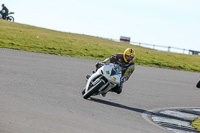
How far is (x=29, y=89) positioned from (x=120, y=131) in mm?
Result: 4228

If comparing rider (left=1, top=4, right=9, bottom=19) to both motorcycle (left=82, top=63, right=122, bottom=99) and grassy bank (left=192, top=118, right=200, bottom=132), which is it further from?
grassy bank (left=192, top=118, right=200, bottom=132)

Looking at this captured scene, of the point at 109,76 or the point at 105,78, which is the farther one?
the point at 105,78

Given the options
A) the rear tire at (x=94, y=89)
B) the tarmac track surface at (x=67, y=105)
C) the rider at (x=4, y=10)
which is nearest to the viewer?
the tarmac track surface at (x=67, y=105)

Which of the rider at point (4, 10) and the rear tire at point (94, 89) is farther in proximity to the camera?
the rider at point (4, 10)

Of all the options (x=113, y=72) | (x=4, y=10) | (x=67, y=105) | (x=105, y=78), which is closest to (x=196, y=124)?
(x=113, y=72)

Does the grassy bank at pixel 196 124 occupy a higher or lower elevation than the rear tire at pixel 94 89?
lower

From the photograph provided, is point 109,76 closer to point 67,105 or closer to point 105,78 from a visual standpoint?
point 105,78

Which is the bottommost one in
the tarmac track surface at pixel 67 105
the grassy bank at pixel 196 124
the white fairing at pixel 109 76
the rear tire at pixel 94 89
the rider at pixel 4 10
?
the grassy bank at pixel 196 124

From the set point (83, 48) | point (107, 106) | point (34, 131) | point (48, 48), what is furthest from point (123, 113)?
point (83, 48)

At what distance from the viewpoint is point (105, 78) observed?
9953 millimetres

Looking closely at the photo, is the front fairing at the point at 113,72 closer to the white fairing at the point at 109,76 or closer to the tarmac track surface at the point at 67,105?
the white fairing at the point at 109,76

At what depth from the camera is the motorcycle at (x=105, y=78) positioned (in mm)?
9859

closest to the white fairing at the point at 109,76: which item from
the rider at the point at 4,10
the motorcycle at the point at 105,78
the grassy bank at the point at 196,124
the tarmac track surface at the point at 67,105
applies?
the motorcycle at the point at 105,78

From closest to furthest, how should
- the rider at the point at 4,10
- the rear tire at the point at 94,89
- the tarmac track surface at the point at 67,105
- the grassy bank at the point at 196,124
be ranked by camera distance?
the tarmac track surface at the point at 67,105
the grassy bank at the point at 196,124
the rear tire at the point at 94,89
the rider at the point at 4,10
